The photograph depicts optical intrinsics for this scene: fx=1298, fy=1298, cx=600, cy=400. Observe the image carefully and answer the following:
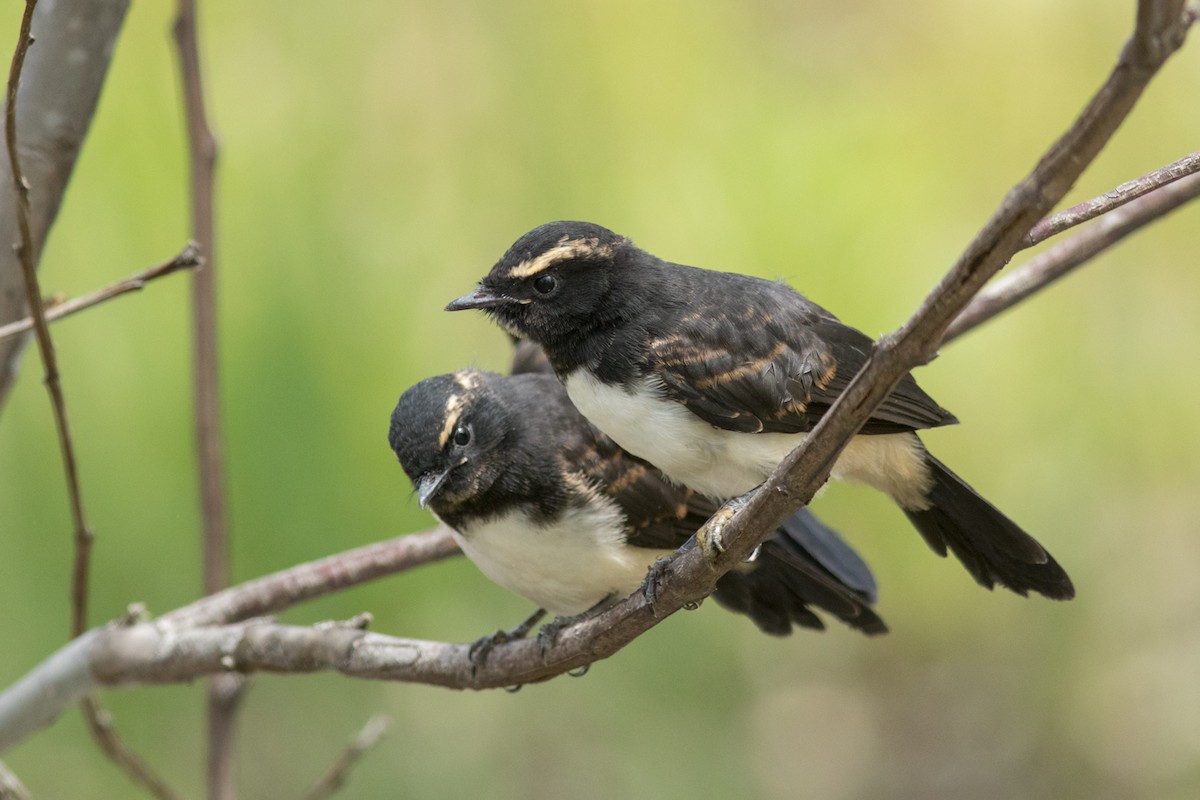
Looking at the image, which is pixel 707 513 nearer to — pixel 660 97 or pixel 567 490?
pixel 567 490

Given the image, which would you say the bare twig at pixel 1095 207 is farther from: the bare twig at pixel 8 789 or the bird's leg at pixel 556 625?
the bare twig at pixel 8 789

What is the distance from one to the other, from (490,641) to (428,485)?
365 mm

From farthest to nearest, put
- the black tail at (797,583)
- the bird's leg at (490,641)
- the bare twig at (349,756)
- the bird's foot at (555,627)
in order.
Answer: the bare twig at (349,756) → the black tail at (797,583) → the bird's leg at (490,641) → the bird's foot at (555,627)

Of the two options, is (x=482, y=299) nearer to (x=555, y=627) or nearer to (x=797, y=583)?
(x=555, y=627)

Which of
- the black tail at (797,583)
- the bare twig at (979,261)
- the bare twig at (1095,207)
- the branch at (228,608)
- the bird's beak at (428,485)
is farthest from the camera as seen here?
the black tail at (797,583)

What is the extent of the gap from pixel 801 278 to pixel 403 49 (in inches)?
63.2

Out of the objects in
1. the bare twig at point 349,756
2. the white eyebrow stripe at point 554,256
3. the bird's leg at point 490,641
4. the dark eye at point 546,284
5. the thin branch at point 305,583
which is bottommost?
the bare twig at point 349,756

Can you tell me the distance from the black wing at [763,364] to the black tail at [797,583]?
50cm

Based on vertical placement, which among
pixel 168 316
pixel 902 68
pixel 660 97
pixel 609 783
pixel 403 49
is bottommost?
pixel 609 783

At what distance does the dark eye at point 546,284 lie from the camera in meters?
2.61

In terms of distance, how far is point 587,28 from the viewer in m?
4.48

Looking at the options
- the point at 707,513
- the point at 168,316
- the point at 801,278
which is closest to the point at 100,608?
the point at 168,316

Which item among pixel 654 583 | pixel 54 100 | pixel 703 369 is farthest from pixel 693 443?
pixel 54 100

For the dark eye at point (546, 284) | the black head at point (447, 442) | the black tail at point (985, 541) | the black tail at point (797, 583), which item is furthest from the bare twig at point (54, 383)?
the black tail at point (985, 541)
